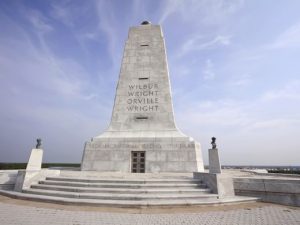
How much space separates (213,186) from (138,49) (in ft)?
44.7

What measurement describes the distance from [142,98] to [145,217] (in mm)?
11763

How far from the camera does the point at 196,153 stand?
14281 millimetres

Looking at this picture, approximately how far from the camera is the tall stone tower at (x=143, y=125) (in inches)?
567

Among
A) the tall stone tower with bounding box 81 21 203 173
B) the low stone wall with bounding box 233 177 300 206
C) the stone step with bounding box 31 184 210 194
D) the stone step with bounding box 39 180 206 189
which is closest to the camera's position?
the low stone wall with bounding box 233 177 300 206

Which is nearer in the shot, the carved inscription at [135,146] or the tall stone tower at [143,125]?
the tall stone tower at [143,125]

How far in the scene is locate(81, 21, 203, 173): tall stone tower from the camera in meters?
14.4

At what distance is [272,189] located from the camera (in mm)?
8852

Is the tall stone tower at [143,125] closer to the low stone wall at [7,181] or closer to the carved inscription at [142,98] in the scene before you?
the carved inscription at [142,98]

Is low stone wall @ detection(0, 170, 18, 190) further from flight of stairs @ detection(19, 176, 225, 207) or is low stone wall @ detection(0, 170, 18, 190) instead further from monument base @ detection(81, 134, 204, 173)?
monument base @ detection(81, 134, 204, 173)

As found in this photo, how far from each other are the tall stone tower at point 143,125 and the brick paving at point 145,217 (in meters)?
6.91

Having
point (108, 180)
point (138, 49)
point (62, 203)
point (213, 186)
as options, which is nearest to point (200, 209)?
point (213, 186)

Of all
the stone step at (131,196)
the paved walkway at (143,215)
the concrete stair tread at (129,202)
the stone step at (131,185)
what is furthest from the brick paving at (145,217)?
the stone step at (131,185)

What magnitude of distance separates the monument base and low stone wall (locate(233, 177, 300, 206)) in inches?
172

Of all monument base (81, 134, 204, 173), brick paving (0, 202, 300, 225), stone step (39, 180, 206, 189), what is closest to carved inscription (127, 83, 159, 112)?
monument base (81, 134, 204, 173)
